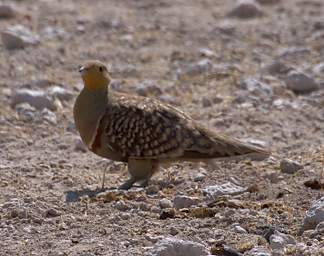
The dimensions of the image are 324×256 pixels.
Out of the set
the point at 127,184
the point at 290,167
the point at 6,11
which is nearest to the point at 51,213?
the point at 127,184

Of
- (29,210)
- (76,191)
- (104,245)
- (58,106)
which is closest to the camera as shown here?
(104,245)

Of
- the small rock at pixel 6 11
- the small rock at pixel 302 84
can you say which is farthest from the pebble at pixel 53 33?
the small rock at pixel 302 84

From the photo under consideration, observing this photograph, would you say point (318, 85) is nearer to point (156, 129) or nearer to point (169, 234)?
point (156, 129)

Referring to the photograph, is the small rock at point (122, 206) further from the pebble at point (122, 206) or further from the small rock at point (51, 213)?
the small rock at point (51, 213)

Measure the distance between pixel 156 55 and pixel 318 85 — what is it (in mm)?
2033

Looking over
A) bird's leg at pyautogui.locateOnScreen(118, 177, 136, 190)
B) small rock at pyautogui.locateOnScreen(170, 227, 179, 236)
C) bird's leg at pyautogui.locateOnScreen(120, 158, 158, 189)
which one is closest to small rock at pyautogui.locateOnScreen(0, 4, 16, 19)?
bird's leg at pyautogui.locateOnScreen(120, 158, 158, 189)

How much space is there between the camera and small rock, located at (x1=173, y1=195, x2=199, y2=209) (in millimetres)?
7961

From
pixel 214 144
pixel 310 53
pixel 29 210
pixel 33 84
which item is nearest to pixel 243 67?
pixel 310 53

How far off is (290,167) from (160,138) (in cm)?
95

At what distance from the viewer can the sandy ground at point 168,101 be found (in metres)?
7.43

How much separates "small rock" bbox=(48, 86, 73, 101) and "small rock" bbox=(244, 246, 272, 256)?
4.82 meters

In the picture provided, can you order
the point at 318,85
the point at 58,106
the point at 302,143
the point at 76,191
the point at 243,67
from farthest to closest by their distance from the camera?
the point at 243,67
the point at 318,85
the point at 58,106
the point at 302,143
the point at 76,191

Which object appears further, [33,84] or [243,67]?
[243,67]

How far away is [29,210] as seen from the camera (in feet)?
25.5
